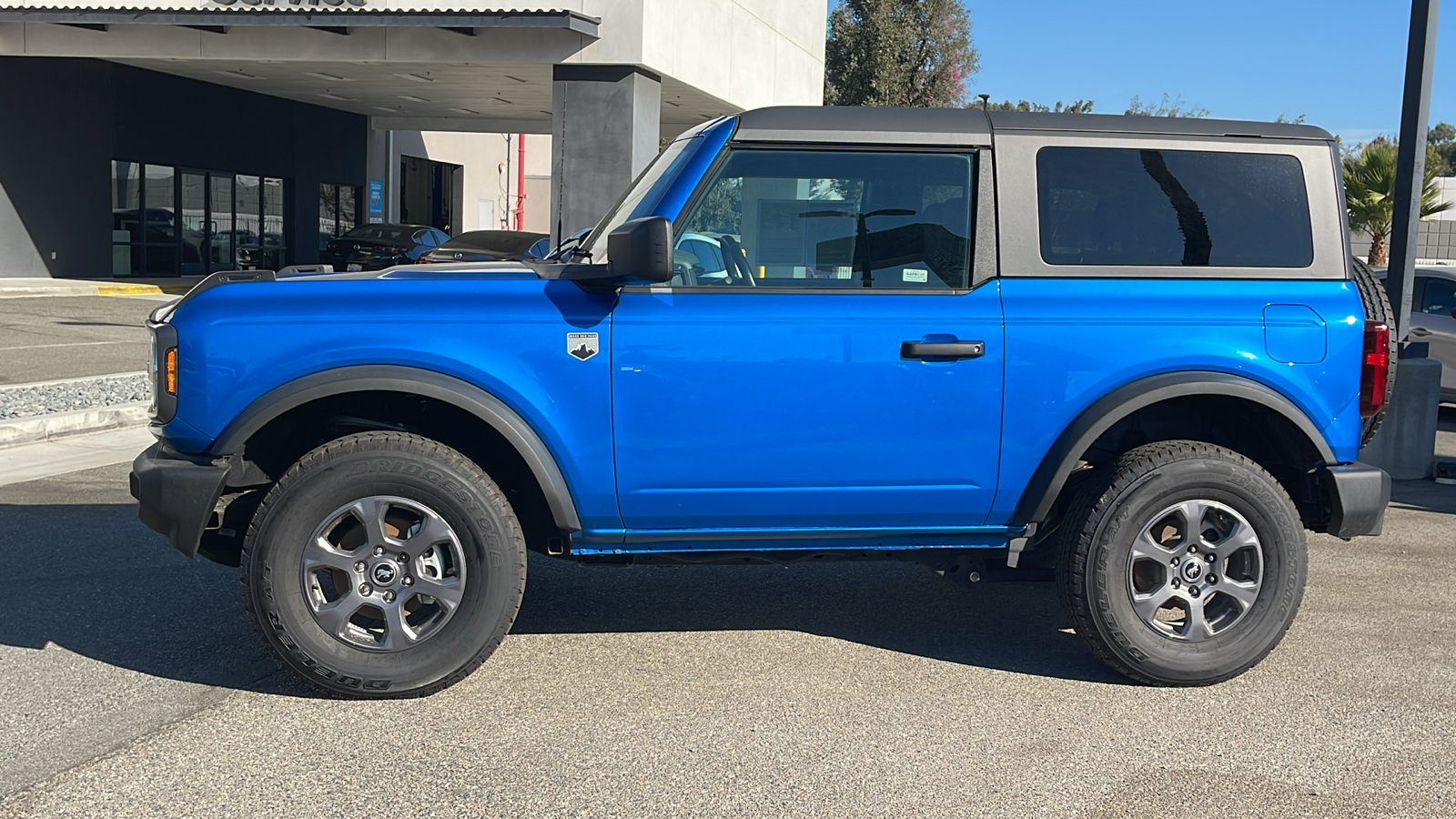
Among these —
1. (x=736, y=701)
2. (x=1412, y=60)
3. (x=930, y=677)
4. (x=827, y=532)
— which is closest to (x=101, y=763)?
(x=736, y=701)

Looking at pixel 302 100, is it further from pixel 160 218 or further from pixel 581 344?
pixel 581 344

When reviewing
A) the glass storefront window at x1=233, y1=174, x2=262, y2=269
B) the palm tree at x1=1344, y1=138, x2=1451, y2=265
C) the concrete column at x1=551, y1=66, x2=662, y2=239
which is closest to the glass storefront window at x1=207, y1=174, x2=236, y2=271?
the glass storefront window at x1=233, y1=174, x2=262, y2=269

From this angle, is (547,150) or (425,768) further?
(547,150)

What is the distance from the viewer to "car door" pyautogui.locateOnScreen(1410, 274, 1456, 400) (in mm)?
12406

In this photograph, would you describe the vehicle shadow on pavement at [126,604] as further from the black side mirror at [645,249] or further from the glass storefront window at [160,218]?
the glass storefront window at [160,218]

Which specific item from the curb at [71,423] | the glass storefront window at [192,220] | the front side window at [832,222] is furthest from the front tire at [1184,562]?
the glass storefront window at [192,220]

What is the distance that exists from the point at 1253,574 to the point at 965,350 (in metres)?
1.32

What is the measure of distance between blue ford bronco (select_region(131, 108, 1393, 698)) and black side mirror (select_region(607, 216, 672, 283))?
0.4 inches

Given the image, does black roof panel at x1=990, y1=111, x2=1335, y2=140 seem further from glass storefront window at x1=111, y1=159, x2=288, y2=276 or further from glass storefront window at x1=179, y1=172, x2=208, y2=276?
glass storefront window at x1=179, y1=172, x2=208, y2=276

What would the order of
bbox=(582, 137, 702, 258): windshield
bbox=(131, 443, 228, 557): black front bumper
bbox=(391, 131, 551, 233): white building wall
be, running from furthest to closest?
bbox=(391, 131, 551, 233): white building wall → bbox=(582, 137, 702, 258): windshield → bbox=(131, 443, 228, 557): black front bumper

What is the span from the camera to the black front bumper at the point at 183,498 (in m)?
4.29

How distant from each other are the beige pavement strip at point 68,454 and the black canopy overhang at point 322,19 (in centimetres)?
1144

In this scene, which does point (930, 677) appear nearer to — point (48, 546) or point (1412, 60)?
point (48, 546)

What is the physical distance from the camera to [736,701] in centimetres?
446
